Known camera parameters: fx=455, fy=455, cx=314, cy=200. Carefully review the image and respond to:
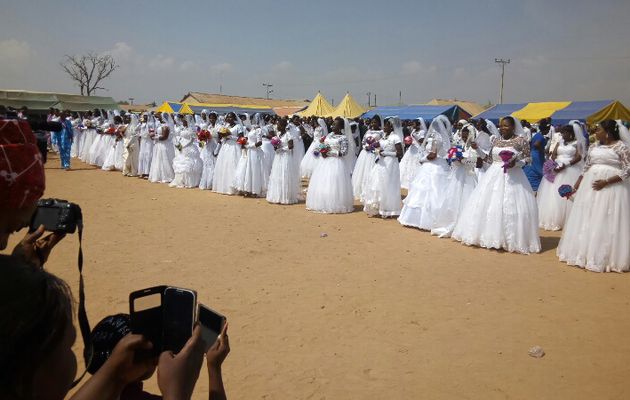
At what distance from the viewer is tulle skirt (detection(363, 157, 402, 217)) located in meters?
10.4

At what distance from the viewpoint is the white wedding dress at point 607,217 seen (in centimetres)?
685

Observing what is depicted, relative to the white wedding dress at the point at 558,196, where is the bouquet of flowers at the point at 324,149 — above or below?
above

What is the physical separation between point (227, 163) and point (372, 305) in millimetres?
9079

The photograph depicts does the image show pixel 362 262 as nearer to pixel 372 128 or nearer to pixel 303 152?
pixel 372 128

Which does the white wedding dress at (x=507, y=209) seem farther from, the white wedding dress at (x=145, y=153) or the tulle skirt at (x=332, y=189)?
the white wedding dress at (x=145, y=153)

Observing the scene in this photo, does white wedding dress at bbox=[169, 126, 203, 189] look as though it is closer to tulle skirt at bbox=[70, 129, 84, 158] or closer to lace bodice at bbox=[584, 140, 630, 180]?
lace bodice at bbox=[584, 140, 630, 180]

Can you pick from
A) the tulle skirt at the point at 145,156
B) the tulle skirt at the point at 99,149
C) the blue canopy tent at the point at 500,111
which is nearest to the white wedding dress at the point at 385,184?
the tulle skirt at the point at 145,156

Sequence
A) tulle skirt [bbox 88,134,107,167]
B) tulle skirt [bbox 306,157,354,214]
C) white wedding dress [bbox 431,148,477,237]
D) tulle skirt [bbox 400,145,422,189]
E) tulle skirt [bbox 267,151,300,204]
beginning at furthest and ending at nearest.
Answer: tulle skirt [bbox 88,134,107,167]
tulle skirt [bbox 400,145,422,189]
tulle skirt [bbox 267,151,300,204]
tulle skirt [bbox 306,157,354,214]
white wedding dress [bbox 431,148,477,237]

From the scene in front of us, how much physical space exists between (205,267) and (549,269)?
5146 mm

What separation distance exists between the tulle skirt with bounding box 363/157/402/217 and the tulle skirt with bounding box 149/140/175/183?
7.72m

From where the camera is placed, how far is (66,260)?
21.8 feet

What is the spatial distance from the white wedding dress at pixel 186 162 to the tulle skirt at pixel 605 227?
10.8m

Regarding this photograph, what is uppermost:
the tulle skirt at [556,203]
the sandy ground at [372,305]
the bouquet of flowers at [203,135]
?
the bouquet of flowers at [203,135]

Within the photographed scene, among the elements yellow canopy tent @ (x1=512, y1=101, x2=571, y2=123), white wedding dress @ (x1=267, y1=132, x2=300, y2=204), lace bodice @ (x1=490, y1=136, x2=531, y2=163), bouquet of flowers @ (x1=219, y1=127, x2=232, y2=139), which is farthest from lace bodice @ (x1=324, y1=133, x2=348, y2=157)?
yellow canopy tent @ (x1=512, y1=101, x2=571, y2=123)
